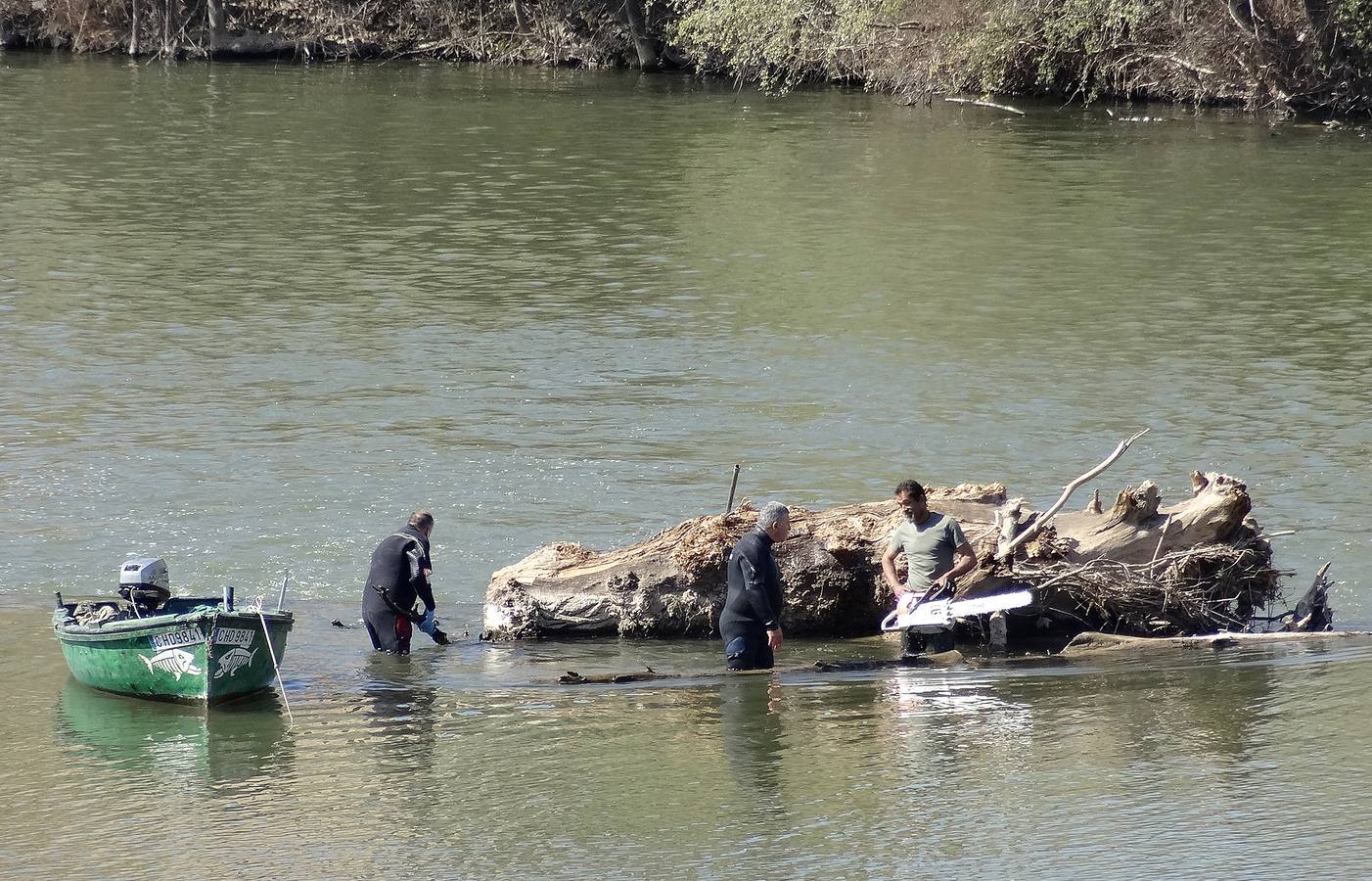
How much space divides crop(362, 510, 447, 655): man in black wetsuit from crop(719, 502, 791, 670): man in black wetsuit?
8.14ft

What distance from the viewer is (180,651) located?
467 inches

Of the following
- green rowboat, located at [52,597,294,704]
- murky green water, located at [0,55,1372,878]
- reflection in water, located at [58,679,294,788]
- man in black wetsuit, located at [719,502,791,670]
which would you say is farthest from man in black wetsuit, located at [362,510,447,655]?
man in black wetsuit, located at [719,502,791,670]

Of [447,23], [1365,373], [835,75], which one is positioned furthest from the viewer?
[447,23]

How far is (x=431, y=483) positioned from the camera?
1861cm

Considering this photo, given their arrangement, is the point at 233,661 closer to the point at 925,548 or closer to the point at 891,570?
the point at 891,570

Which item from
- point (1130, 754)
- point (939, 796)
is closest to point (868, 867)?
point (939, 796)

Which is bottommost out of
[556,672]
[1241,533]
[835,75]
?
[556,672]

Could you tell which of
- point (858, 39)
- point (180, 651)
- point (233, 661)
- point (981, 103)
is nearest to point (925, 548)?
point (233, 661)

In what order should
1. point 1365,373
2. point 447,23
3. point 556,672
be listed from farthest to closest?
point 447,23
point 1365,373
point 556,672

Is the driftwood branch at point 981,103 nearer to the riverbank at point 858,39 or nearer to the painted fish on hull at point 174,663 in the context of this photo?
the riverbank at point 858,39

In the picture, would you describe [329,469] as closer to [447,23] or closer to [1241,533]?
[1241,533]

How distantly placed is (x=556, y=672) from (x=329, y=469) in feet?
22.5

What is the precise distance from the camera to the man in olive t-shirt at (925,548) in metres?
12.4

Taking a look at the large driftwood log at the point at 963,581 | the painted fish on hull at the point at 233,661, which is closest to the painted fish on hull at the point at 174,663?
the painted fish on hull at the point at 233,661
